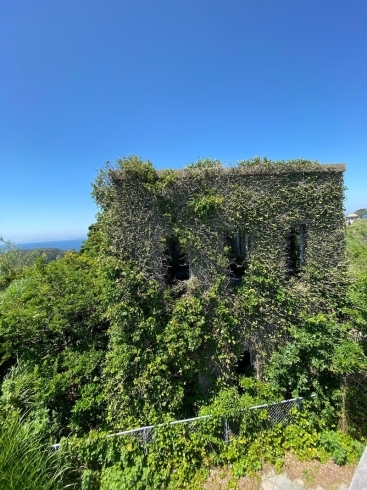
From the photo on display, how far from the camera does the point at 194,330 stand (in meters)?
6.23

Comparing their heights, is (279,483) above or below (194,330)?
below

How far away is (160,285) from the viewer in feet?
20.7

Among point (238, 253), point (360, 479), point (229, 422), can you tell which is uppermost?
point (238, 253)

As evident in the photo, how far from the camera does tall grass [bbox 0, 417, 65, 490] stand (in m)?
4.05

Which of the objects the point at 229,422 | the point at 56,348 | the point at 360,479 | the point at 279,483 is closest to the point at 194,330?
the point at 229,422

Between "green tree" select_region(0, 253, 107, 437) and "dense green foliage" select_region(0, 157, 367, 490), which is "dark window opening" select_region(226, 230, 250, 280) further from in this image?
"green tree" select_region(0, 253, 107, 437)

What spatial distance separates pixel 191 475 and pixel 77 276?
21.3ft

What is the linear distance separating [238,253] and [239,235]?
78 centimetres

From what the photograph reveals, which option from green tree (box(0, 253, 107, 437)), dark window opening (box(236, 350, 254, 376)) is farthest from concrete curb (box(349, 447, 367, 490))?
green tree (box(0, 253, 107, 437))

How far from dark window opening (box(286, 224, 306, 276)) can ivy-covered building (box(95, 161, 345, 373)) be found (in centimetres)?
3

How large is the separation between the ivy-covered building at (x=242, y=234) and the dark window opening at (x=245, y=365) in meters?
0.39

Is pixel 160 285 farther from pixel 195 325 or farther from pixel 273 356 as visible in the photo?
pixel 273 356

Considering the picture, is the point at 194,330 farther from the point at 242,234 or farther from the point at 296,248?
the point at 296,248

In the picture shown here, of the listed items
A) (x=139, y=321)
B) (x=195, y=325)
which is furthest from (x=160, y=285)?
(x=195, y=325)
